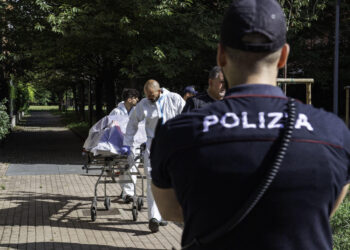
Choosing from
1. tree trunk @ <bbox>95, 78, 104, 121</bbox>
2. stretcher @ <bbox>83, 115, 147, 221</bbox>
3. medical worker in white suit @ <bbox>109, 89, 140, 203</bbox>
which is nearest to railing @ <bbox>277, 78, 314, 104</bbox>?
stretcher @ <bbox>83, 115, 147, 221</bbox>

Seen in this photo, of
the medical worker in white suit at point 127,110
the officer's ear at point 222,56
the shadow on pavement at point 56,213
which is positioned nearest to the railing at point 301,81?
the shadow on pavement at point 56,213

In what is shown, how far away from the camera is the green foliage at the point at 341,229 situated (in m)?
4.92

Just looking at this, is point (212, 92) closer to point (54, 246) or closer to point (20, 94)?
point (54, 246)

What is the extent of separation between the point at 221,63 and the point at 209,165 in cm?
36

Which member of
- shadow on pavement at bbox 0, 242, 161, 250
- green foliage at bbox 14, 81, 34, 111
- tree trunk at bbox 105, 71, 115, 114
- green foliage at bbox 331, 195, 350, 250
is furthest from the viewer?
green foliage at bbox 14, 81, 34, 111

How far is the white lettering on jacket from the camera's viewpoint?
1.40 m

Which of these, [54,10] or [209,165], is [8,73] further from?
[209,165]

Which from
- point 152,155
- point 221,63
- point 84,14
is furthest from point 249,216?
point 84,14

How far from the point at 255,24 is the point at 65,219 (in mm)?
6346

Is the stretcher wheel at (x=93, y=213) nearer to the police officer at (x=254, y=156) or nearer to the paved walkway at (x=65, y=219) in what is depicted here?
the paved walkway at (x=65, y=219)

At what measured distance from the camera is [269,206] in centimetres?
139

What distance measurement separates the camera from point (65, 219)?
7.28 metres

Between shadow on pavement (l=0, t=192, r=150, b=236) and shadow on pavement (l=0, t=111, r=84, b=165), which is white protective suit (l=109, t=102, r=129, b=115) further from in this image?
shadow on pavement (l=0, t=111, r=84, b=165)

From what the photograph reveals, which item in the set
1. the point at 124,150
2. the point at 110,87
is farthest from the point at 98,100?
the point at 124,150
